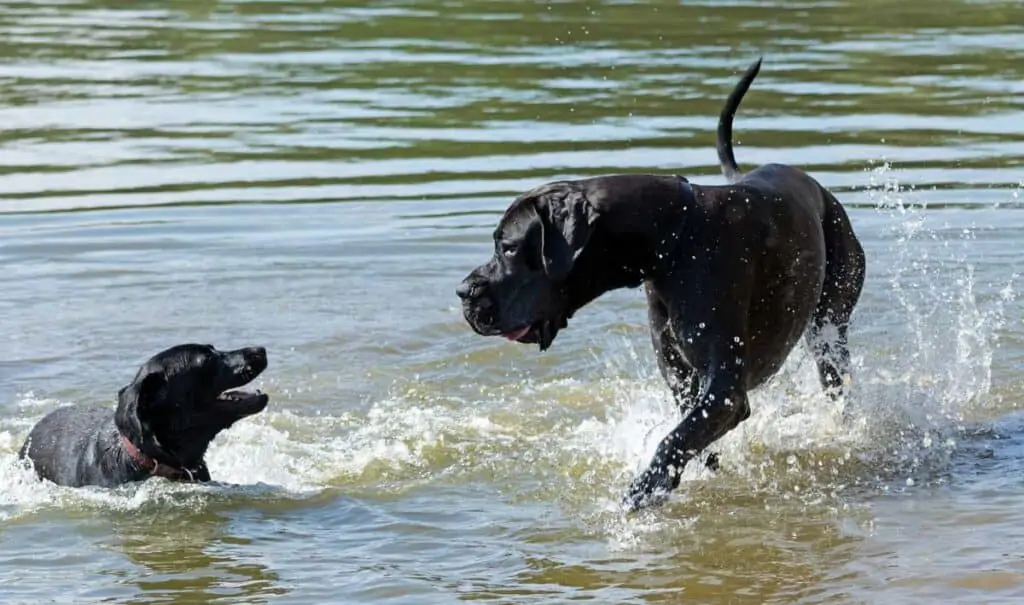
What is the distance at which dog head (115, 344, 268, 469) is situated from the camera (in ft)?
24.1

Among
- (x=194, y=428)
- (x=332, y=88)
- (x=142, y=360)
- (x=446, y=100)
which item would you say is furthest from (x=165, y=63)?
(x=194, y=428)

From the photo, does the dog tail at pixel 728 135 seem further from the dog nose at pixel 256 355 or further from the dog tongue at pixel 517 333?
the dog nose at pixel 256 355

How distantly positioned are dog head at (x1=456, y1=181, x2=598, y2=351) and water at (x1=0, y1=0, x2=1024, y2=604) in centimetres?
83

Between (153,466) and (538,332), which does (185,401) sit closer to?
(153,466)

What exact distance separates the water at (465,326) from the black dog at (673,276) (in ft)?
1.46

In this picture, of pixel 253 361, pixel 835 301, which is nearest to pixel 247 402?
pixel 253 361

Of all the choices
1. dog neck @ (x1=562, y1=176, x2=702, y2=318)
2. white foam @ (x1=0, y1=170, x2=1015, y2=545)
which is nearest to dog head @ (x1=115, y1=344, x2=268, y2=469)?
white foam @ (x1=0, y1=170, x2=1015, y2=545)

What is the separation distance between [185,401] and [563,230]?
6.27 ft

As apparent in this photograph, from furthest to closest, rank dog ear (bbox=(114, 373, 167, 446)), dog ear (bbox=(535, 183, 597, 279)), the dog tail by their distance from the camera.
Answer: the dog tail
dog ear (bbox=(114, 373, 167, 446))
dog ear (bbox=(535, 183, 597, 279))

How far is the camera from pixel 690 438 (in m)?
6.73

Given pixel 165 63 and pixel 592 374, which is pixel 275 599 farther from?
pixel 165 63

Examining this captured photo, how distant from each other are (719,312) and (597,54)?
1245 cm

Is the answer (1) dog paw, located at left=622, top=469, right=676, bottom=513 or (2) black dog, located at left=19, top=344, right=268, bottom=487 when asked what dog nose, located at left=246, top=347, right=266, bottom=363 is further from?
(1) dog paw, located at left=622, top=469, right=676, bottom=513

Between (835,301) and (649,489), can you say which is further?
(835,301)
